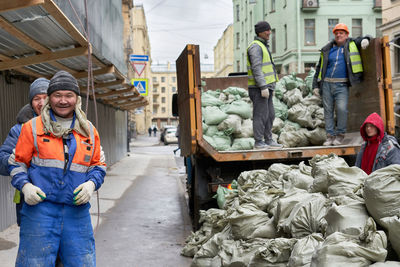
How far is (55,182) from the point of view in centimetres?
252

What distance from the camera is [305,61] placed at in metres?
31.4

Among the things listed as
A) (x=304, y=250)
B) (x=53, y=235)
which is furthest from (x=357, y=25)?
(x=53, y=235)

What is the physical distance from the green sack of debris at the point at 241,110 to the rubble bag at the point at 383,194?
3.73 m

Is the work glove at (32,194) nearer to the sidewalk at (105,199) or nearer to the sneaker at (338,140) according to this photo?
the sidewalk at (105,199)

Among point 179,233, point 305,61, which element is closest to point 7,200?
point 179,233

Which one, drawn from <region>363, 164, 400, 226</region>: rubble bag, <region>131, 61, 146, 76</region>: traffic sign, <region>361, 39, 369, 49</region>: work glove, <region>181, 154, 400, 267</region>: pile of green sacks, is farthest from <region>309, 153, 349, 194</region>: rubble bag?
<region>131, 61, 146, 76</region>: traffic sign

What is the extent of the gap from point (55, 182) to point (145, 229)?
3.75 metres

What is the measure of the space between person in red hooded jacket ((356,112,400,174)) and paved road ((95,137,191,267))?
2.16 meters

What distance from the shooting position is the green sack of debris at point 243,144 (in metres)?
5.95

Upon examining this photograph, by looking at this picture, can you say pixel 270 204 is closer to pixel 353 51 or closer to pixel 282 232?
pixel 282 232

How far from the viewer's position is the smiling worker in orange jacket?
2504 millimetres

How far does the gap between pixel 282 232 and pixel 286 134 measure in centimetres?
296

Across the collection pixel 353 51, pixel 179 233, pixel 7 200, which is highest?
pixel 353 51

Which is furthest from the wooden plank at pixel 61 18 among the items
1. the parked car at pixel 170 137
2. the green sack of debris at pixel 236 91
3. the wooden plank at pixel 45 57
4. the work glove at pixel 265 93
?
the parked car at pixel 170 137
